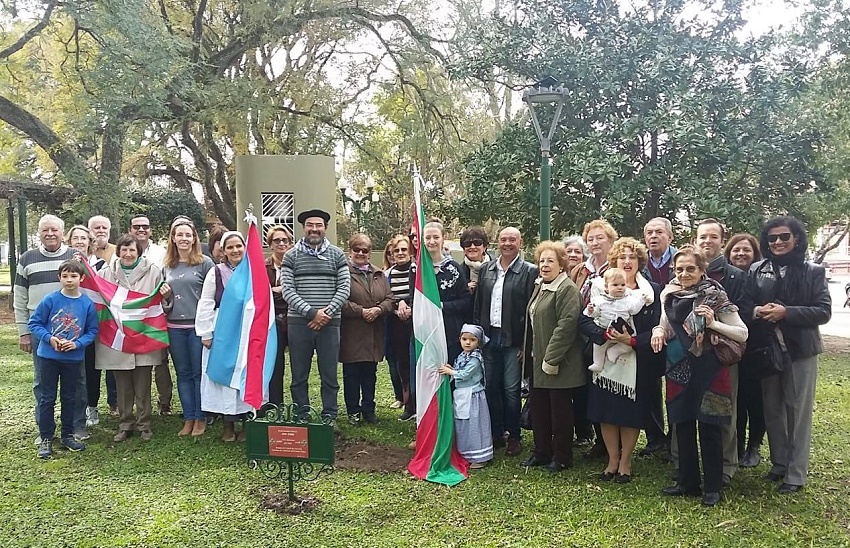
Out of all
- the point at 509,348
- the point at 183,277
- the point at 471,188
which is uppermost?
the point at 471,188

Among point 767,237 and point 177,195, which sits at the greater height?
point 177,195

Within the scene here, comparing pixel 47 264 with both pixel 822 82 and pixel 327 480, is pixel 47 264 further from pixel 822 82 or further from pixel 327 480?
pixel 822 82

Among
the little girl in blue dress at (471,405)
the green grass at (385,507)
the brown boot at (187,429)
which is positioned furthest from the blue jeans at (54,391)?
the little girl in blue dress at (471,405)

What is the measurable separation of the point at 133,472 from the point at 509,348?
2812mm

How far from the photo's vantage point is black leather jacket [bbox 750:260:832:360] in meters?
3.99

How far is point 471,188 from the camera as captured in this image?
1022cm

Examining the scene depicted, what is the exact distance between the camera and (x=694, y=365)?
13.1 ft

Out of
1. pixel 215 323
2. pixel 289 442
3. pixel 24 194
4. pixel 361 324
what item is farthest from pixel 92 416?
pixel 24 194

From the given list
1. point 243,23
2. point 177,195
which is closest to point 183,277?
point 243,23

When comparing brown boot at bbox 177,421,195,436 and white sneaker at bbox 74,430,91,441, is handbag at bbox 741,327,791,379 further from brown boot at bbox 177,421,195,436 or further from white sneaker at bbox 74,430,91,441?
white sneaker at bbox 74,430,91,441

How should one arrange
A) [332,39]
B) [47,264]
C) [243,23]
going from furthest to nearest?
[332,39] < [243,23] < [47,264]

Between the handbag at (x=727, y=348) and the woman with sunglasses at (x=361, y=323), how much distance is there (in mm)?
2725

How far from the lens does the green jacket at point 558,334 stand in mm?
4449

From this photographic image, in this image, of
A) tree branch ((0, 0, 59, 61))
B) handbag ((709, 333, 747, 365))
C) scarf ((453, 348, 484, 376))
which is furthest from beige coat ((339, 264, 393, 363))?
tree branch ((0, 0, 59, 61))
